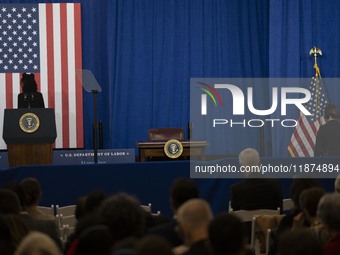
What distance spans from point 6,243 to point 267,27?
12.2 meters

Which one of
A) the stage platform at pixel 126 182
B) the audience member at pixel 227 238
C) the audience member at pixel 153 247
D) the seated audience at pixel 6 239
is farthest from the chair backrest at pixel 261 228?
the audience member at pixel 153 247

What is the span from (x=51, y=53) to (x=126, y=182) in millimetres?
5799

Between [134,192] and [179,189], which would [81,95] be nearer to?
[134,192]

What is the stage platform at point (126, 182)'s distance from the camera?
932cm

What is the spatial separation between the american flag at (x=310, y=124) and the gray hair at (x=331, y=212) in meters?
8.36

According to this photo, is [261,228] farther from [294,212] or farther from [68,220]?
[68,220]

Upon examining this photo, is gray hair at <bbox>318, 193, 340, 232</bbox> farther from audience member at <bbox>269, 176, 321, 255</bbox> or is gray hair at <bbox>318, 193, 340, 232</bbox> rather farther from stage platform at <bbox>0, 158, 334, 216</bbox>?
stage platform at <bbox>0, 158, 334, 216</bbox>

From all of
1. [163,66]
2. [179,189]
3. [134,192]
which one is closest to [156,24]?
[163,66]

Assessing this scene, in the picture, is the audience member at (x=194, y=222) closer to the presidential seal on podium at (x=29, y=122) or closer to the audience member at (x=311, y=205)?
the audience member at (x=311, y=205)

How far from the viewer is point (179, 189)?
564cm

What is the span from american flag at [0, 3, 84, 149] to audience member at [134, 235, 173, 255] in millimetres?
11528

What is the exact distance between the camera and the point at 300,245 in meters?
3.25

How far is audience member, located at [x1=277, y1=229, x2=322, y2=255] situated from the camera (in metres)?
3.24

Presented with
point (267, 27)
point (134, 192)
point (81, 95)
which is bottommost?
point (134, 192)
